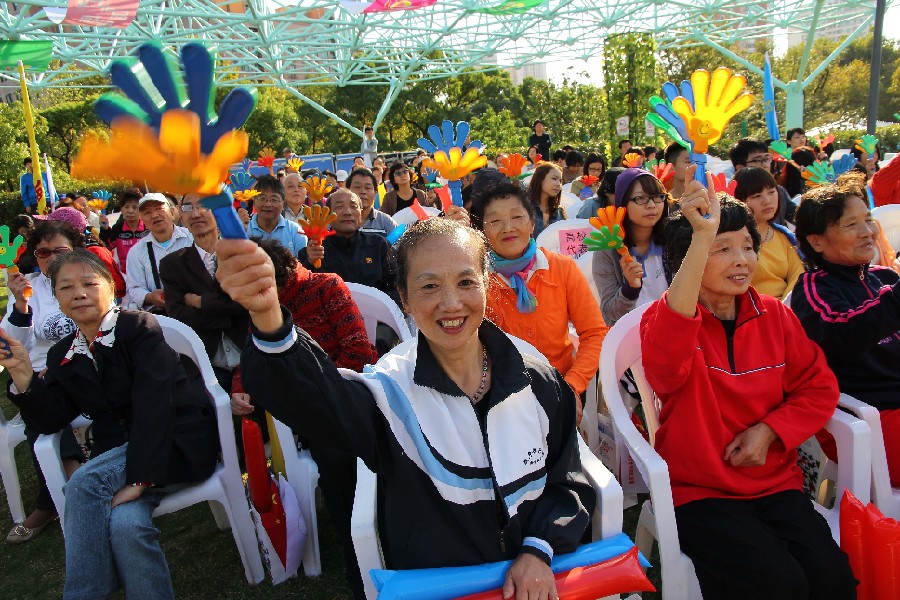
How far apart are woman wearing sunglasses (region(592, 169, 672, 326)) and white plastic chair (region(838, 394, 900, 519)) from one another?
3.63 feet

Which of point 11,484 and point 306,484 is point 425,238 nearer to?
point 306,484

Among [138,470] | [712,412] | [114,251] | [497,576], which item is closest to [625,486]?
[712,412]

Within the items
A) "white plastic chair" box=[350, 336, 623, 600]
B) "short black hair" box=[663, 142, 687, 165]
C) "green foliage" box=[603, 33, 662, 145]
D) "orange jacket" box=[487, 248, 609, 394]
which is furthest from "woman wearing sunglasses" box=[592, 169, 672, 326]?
"green foliage" box=[603, 33, 662, 145]

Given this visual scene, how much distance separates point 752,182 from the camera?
3.02 m

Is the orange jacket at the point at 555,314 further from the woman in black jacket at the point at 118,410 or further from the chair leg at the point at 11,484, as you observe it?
the chair leg at the point at 11,484

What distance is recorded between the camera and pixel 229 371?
10.2ft

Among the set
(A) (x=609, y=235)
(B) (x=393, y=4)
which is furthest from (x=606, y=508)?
(B) (x=393, y=4)

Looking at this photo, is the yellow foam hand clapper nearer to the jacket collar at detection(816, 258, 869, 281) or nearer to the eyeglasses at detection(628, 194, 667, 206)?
the jacket collar at detection(816, 258, 869, 281)

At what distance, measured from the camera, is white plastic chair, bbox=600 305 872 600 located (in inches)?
69.9

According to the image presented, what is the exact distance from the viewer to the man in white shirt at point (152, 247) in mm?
3818

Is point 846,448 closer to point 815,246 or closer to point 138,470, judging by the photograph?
point 815,246

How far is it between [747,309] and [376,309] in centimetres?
176

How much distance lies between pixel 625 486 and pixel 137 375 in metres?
1.99

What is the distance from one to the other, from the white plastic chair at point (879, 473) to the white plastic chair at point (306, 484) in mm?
1900
